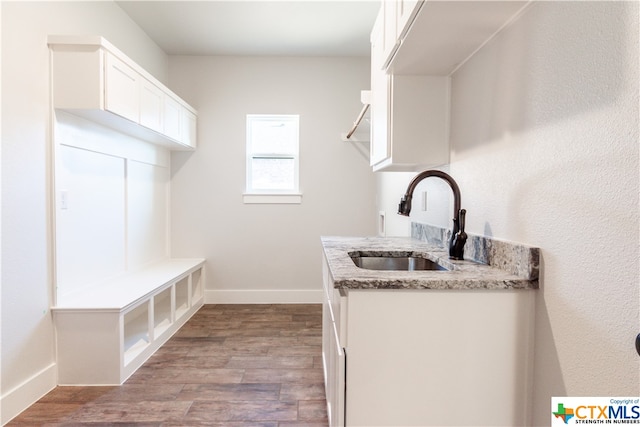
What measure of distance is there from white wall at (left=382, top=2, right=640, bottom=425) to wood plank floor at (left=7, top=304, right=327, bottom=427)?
1294 mm

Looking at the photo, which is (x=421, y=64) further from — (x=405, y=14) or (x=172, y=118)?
(x=172, y=118)

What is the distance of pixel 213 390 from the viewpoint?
211cm

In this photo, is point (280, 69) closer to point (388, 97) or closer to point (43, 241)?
point (388, 97)

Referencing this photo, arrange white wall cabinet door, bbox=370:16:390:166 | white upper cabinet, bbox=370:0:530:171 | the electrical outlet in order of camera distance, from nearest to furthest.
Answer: white upper cabinet, bbox=370:0:530:171, white wall cabinet door, bbox=370:16:390:166, the electrical outlet

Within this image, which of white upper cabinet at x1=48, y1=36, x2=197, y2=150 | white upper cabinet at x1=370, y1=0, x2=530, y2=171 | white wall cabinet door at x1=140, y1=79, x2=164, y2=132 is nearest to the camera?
white upper cabinet at x1=370, y1=0, x2=530, y2=171

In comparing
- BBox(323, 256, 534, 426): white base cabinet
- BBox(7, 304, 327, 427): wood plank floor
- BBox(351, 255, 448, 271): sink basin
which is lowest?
BBox(7, 304, 327, 427): wood plank floor

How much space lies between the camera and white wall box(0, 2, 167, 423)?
71.2 inches

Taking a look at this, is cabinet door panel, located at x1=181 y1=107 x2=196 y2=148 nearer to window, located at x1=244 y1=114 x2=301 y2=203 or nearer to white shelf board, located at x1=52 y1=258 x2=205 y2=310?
window, located at x1=244 y1=114 x2=301 y2=203

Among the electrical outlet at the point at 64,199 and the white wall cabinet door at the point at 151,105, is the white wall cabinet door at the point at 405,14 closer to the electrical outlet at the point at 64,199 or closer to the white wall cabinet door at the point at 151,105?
the white wall cabinet door at the point at 151,105

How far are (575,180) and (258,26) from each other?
3.03 m

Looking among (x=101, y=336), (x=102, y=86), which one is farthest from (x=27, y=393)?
(x=102, y=86)

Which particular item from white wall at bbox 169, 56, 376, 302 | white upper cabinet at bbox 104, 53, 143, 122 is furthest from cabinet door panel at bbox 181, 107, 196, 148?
white upper cabinet at bbox 104, 53, 143, 122

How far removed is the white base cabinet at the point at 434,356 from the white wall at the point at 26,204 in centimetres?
185

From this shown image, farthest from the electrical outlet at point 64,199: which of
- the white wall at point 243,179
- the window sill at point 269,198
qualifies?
the window sill at point 269,198
